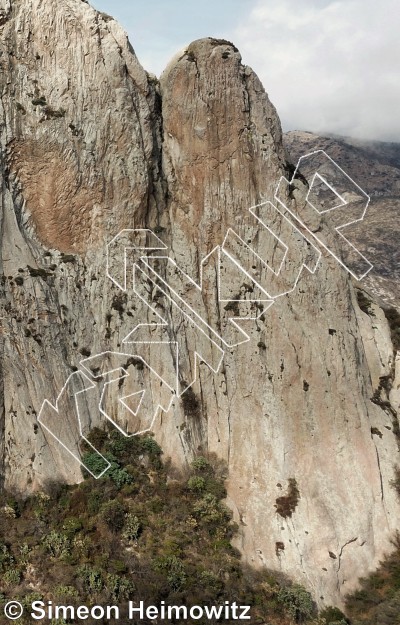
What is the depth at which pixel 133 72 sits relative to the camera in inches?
Answer: 1055

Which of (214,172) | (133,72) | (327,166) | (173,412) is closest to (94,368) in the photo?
(173,412)

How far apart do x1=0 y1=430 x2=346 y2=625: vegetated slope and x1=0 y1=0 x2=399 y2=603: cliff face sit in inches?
46.5

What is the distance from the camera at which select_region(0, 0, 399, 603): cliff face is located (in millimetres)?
22266

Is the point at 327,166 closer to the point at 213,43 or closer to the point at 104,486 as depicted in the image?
the point at 213,43

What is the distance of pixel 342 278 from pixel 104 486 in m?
17.3

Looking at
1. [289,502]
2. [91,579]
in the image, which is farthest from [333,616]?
[91,579]

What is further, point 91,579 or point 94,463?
point 94,463

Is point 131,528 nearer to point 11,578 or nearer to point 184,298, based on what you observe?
point 11,578

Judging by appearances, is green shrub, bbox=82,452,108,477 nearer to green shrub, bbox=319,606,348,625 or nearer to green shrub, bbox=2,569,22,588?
green shrub, bbox=2,569,22,588

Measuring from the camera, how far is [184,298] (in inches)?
1046

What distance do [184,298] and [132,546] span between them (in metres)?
12.9

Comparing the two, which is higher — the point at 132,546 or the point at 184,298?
the point at 184,298

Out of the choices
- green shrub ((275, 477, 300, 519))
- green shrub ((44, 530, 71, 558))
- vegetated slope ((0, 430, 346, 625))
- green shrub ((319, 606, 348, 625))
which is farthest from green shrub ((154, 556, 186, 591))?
green shrub ((319, 606, 348, 625))

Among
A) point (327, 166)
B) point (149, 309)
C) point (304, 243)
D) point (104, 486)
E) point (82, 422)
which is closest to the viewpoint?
point (104, 486)
